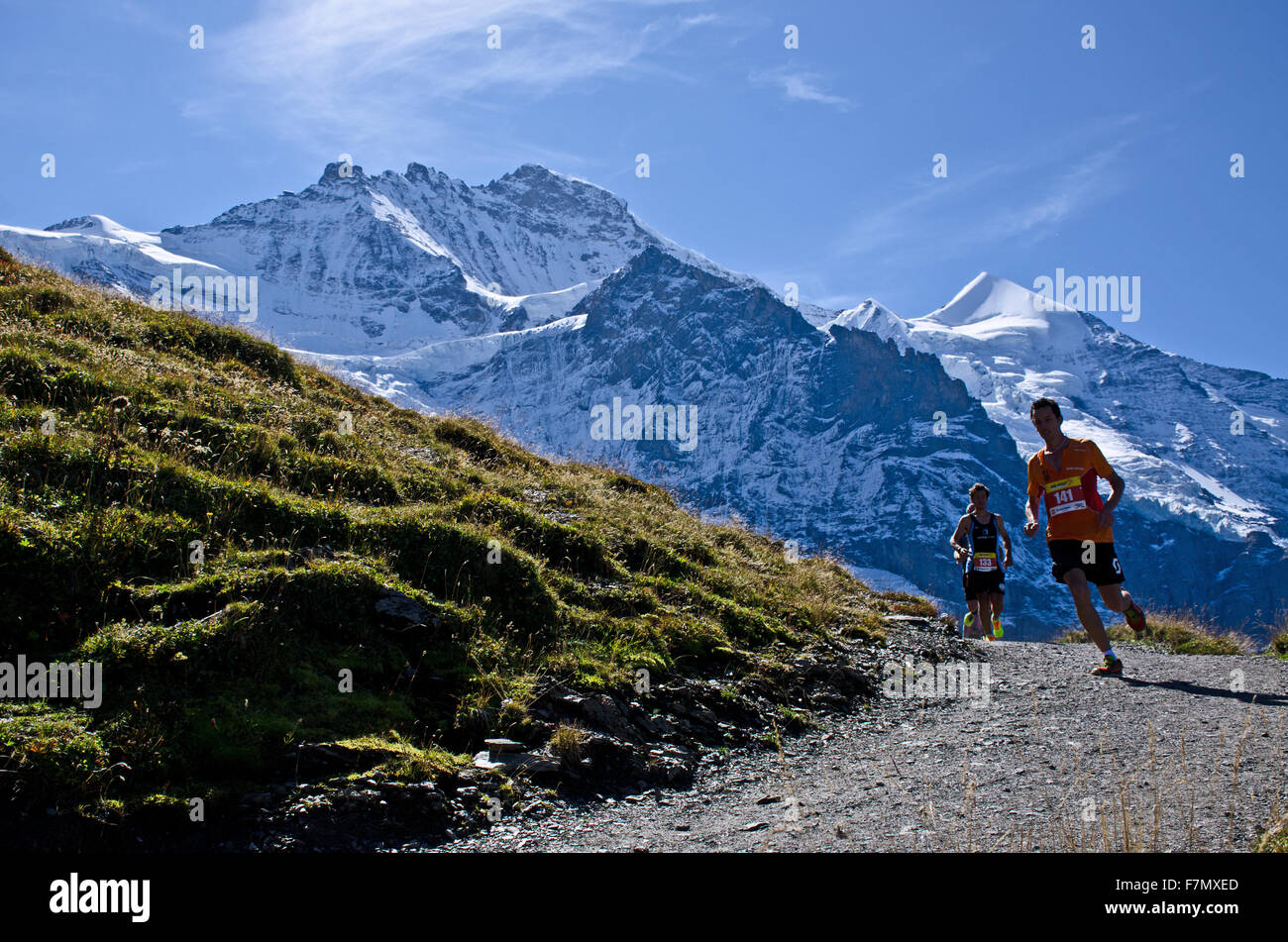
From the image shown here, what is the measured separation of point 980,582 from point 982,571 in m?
0.23

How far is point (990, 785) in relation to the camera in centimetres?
555

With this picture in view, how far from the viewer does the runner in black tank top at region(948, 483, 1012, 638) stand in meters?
14.4

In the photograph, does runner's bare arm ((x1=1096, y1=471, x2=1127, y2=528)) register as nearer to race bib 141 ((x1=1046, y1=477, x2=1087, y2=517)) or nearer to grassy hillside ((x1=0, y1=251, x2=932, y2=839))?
race bib 141 ((x1=1046, y1=477, x2=1087, y2=517))

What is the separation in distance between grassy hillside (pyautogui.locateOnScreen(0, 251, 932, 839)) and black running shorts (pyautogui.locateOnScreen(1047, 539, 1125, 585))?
313 centimetres

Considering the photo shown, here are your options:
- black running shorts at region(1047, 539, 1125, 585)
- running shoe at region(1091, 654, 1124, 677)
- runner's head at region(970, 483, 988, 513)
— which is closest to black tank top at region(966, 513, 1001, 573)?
runner's head at region(970, 483, 988, 513)

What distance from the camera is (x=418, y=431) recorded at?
14953 mm

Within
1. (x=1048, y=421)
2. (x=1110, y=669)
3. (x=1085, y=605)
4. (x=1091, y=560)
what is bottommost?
(x=1110, y=669)

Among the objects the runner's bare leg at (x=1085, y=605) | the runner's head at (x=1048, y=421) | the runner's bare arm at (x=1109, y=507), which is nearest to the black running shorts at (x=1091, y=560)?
the runner's bare leg at (x=1085, y=605)

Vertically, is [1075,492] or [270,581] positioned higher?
[1075,492]

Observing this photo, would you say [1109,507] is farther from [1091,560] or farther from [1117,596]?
[1117,596]

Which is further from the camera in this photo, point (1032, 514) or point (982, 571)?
point (982, 571)

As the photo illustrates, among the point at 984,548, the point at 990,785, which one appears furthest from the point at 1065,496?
the point at 990,785

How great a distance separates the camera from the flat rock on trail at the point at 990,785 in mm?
Result: 4543
